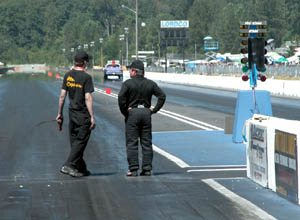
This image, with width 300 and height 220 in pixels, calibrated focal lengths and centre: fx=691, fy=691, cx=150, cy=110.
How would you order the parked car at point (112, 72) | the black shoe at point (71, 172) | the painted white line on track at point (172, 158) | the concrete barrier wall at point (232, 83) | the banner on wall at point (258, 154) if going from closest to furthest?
1. the banner on wall at point (258, 154)
2. the black shoe at point (71, 172)
3. the painted white line on track at point (172, 158)
4. the concrete barrier wall at point (232, 83)
5. the parked car at point (112, 72)

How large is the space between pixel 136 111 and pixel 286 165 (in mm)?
2768

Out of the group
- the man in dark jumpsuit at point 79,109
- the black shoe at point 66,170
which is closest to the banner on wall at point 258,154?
the man in dark jumpsuit at point 79,109

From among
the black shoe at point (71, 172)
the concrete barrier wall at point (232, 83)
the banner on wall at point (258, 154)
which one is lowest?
the concrete barrier wall at point (232, 83)

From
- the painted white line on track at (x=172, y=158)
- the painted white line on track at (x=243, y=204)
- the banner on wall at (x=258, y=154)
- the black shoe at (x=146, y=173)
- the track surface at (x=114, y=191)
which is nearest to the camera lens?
the painted white line on track at (x=243, y=204)

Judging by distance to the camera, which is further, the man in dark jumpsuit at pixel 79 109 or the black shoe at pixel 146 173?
the black shoe at pixel 146 173

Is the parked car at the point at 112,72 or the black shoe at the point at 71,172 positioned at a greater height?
the black shoe at the point at 71,172

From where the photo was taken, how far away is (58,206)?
809 centimetres

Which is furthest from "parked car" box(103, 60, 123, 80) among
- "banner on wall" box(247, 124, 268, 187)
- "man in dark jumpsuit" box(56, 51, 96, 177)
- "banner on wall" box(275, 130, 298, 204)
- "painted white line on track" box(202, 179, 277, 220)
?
"banner on wall" box(275, 130, 298, 204)

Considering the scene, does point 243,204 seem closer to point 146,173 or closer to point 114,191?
point 114,191

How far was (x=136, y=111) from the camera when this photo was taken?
10414mm

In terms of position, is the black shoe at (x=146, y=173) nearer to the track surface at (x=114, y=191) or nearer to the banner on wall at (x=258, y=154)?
the track surface at (x=114, y=191)

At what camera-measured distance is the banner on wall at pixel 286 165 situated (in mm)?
8188

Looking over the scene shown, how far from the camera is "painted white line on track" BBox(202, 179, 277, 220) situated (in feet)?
24.8

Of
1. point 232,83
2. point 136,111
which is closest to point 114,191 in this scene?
point 136,111
